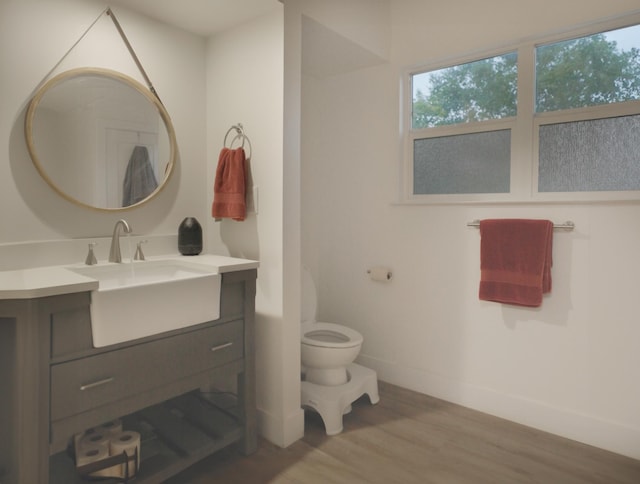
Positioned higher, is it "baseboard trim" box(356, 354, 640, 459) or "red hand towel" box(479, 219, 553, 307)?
"red hand towel" box(479, 219, 553, 307)

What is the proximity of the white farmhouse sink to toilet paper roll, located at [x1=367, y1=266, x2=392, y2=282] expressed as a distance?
4.18 feet

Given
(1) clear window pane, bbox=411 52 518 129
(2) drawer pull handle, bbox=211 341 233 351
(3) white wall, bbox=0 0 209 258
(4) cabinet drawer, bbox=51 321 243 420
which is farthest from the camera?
(1) clear window pane, bbox=411 52 518 129

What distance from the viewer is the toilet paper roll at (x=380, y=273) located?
9.32ft

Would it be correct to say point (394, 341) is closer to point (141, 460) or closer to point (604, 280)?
point (604, 280)

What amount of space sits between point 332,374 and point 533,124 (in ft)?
5.83

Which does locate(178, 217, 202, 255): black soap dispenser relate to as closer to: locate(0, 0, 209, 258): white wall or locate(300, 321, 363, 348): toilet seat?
locate(0, 0, 209, 258): white wall

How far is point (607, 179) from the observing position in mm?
2111

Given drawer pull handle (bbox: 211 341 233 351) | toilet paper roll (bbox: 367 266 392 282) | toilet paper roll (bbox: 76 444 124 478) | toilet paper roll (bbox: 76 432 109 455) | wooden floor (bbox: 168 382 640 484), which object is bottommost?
wooden floor (bbox: 168 382 640 484)

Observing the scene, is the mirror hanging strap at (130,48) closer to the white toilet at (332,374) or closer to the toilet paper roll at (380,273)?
the white toilet at (332,374)

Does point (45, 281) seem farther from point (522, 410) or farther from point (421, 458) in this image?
point (522, 410)

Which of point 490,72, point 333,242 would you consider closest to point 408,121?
point 490,72

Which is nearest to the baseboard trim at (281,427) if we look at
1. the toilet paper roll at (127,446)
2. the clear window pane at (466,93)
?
the toilet paper roll at (127,446)

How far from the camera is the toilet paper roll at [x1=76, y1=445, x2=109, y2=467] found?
1.63 metres

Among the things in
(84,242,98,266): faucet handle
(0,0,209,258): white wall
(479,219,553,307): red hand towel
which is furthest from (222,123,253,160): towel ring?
(479,219,553,307): red hand towel
